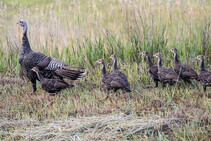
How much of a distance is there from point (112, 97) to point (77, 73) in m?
1.02

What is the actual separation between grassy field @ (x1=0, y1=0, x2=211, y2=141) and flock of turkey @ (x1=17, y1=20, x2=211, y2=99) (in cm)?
23

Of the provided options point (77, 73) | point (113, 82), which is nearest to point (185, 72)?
point (113, 82)

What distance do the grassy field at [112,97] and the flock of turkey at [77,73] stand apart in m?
0.23

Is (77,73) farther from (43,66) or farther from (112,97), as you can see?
(112,97)

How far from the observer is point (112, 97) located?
575 cm

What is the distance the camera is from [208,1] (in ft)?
25.7

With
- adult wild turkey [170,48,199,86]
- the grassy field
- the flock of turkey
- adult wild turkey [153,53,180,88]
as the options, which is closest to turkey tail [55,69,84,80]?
the flock of turkey

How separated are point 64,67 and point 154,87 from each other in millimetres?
2021

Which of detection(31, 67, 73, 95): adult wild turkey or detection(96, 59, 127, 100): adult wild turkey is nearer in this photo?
detection(96, 59, 127, 100): adult wild turkey

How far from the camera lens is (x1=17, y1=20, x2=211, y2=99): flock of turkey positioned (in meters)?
5.80

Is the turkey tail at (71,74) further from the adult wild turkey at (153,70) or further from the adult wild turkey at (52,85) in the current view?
the adult wild turkey at (153,70)

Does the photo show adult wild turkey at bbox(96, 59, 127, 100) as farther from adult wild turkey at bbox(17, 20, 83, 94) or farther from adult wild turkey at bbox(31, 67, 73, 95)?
adult wild turkey at bbox(31, 67, 73, 95)

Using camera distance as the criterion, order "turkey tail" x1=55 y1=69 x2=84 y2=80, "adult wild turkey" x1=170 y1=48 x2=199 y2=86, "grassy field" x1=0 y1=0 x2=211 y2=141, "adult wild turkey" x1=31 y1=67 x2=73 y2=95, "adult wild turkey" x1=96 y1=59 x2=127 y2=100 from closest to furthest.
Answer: "grassy field" x1=0 y1=0 x2=211 y2=141 < "adult wild turkey" x1=96 y1=59 x2=127 y2=100 < "adult wild turkey" x1=170 y1=48 x2=199 y2=86 < "adult wild turkey" x1=31 y1=67 x2=73 y2=95 < "turkey tail" x1=55 y1=69 x2=84 y2=80

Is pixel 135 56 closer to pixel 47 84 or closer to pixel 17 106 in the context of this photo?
pixel 47 84
